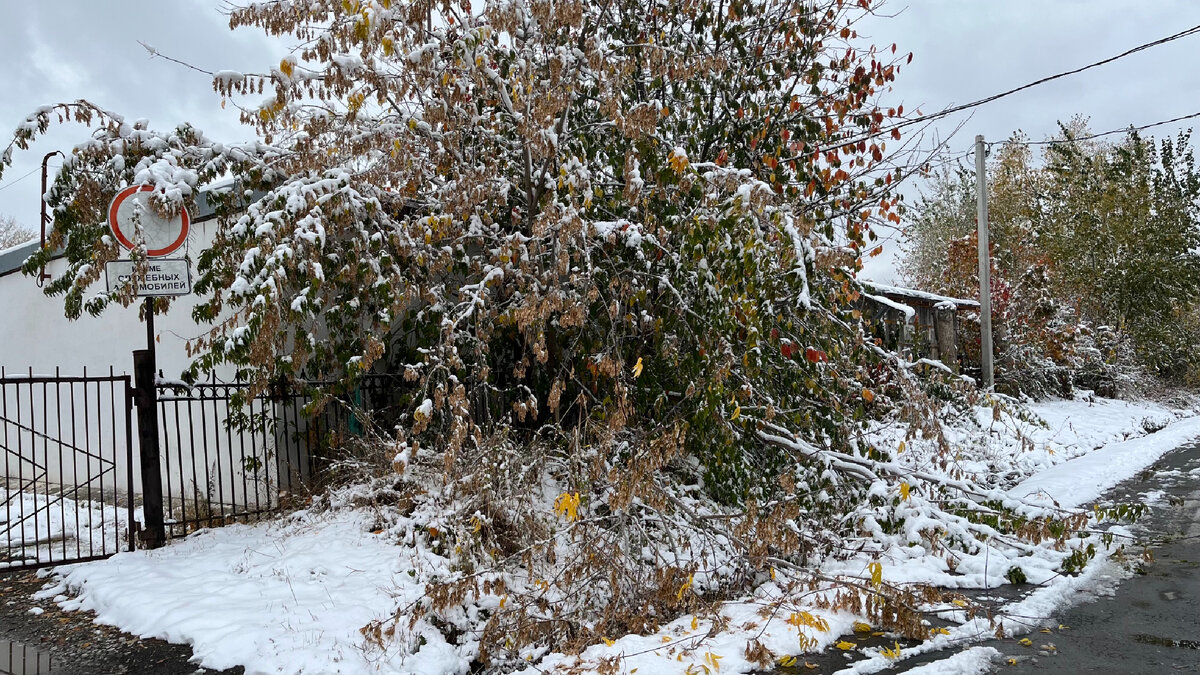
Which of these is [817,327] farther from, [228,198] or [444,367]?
[228,198]

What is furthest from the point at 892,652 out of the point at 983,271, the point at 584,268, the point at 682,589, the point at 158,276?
the point at 983,271

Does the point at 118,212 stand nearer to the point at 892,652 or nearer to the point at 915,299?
the point at 892,652

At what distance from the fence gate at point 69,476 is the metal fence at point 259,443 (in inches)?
20.2

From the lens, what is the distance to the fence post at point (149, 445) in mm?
6305

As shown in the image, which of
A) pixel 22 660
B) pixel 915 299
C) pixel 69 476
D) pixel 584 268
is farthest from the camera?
pixel 915 299

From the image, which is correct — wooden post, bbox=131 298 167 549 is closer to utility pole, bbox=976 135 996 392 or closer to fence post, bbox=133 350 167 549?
fence post, bbox=133 350 167 549

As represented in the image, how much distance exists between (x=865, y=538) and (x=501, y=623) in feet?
9.94

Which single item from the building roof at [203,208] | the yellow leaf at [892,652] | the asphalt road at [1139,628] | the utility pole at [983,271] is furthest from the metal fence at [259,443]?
the utility pole at [983,271]

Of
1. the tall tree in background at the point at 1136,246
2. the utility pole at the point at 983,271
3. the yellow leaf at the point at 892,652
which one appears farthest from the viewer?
the tall tree in background at the point at 1136,246

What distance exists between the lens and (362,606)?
499 centimetres

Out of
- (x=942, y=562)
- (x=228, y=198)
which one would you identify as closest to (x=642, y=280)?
A: (x=942, y=562)

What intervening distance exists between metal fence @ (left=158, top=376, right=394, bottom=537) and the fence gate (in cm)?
51

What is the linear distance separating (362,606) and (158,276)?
324cm

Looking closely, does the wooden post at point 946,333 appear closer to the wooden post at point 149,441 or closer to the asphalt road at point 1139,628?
the asphalt road at point 1139,628
